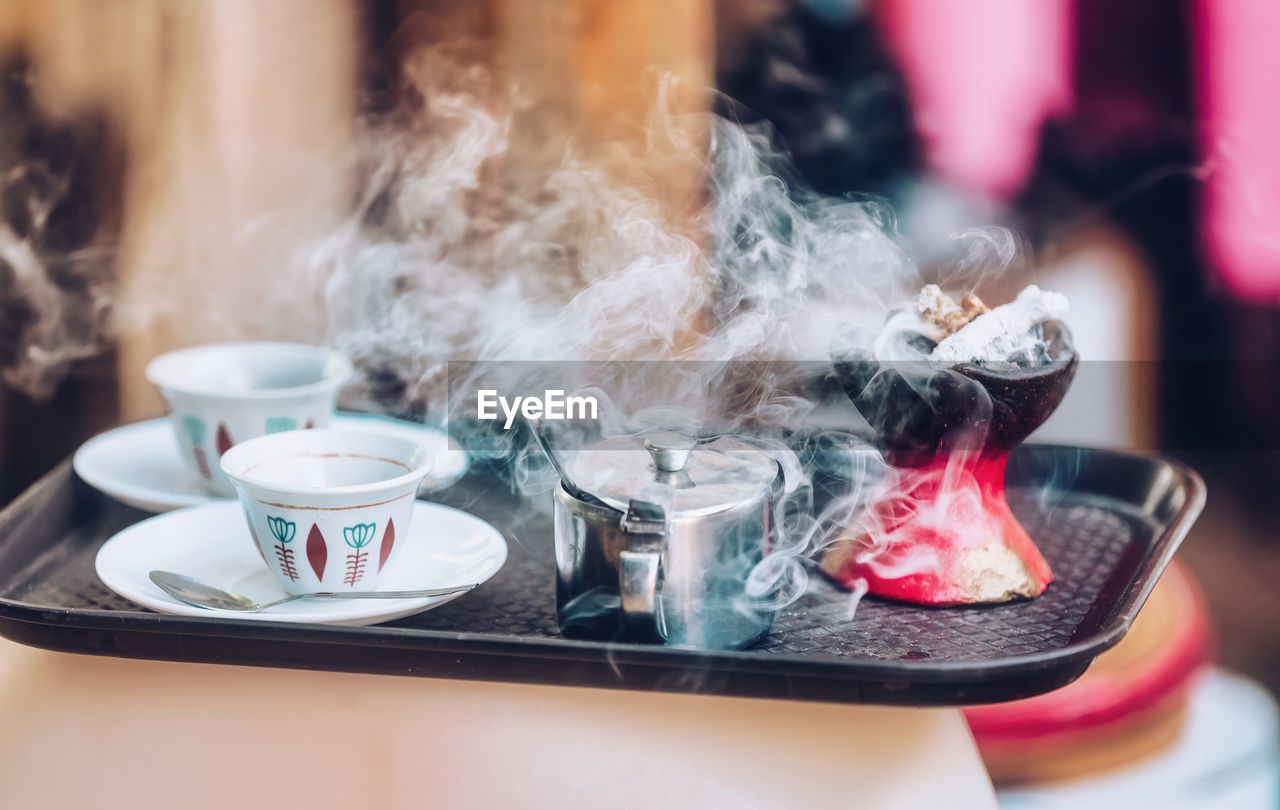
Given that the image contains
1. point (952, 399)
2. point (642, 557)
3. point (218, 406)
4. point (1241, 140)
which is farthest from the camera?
point (1241, 140)

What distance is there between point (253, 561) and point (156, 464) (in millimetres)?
269

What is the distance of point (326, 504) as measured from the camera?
604 mm

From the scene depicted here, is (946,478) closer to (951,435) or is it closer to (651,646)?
(951,435)

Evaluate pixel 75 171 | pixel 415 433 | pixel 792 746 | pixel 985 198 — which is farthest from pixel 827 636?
pixel 75 171

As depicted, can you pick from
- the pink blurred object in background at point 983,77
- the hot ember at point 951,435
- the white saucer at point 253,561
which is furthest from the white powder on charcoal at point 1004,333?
the pink blurred object in background at point 983,77

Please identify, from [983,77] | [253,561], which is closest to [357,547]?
[253,561]

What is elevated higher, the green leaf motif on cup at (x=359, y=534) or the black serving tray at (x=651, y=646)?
the green leaf motif on cup at (x=359, y=534)

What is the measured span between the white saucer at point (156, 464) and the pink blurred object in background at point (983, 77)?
2.84ft

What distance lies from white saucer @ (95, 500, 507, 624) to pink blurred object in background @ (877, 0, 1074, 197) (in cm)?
98

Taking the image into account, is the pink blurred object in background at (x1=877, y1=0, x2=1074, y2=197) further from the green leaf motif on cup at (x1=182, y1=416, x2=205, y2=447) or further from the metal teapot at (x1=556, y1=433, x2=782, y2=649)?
the green leaf motif on cup at (x1=182, y1=416, x2=205, y2=447)

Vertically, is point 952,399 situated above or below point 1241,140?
below

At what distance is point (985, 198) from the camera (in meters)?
1.36

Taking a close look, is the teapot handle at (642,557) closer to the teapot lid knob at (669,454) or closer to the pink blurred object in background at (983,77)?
the teapot lid knob at (669,454)

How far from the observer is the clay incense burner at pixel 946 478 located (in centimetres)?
64
